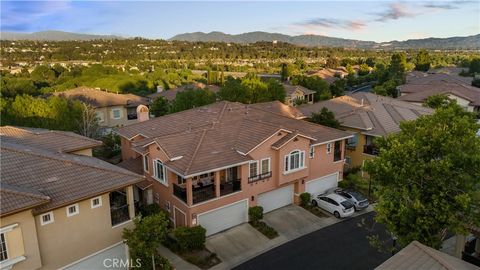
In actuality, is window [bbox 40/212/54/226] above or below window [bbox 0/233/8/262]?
above

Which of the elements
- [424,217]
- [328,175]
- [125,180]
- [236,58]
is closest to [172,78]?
[328,175]

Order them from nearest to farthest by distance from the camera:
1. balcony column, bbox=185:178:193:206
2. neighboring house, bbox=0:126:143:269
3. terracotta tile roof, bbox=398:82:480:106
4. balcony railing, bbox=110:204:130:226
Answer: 1. neighboring house, bbox=0:126:143:269
2. balcony railing, bbox=110:204:130:226
3. balcony column, bbox=185:178:193:206
4. terracotta tile roof, bbox=398:82:480:106

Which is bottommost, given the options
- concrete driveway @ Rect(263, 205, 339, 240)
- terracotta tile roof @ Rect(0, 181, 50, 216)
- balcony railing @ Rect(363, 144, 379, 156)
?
concrete driveway @ Rect(263, 205, 339, 240)

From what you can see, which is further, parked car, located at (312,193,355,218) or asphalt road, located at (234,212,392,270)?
parked car, located at (312,193,355,218)

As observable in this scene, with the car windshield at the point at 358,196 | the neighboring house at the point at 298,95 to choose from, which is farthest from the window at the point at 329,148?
the neighboring house at the point at 298,95

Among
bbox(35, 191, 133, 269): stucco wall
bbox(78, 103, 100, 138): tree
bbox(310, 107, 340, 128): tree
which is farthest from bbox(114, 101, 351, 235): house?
bbox(78, 103, 100, 138): tree

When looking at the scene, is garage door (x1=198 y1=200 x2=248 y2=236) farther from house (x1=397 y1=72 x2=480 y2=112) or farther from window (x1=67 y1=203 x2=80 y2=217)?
house (x1=397 y1=72 x2=480 y2=112)
